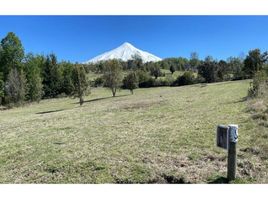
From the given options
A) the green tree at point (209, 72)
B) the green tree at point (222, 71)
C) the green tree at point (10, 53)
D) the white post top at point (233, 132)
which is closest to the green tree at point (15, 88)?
the green tree at point (10, 53)

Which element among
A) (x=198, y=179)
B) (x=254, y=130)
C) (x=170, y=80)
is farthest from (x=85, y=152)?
(x=170, y=80)

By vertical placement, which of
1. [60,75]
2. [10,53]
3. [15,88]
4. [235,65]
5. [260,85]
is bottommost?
[15,88]

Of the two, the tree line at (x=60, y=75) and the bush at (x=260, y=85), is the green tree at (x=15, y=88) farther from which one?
the bush at (x=260, y=85)

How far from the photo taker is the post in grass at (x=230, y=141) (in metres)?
4.47

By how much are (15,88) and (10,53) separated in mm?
6320

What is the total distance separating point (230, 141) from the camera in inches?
178

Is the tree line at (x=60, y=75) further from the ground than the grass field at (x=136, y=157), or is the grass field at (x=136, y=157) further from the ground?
the tree line at (x=60, y=75)

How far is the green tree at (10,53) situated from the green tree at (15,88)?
10.8 ft

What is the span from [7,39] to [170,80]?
105ft

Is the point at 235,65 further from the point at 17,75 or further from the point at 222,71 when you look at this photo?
the point at 17,75

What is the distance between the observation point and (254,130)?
7984 mm

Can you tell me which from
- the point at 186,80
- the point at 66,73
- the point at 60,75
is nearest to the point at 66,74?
the point at 66,73

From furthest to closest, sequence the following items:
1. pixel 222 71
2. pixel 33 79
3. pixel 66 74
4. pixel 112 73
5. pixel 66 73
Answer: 1. pixel 222 71
2. pixel 66 73
3. pixel 66 74
4. pixel 33 79
5. pixel 112 73

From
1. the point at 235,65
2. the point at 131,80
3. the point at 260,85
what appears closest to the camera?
the point at 260,85
